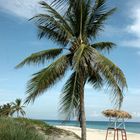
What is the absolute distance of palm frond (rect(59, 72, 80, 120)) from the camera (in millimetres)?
14094

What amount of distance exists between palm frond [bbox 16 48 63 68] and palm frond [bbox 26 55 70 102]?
0.67 m

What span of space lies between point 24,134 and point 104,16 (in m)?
8.71

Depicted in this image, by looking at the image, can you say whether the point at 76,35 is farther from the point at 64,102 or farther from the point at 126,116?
the point at 126,116

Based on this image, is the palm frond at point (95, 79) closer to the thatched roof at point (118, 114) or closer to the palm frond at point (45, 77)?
the palm frond at point (45, 77)

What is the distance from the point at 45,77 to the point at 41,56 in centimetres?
144

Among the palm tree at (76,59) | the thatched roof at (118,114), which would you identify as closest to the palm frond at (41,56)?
the palm tree at (76,59)

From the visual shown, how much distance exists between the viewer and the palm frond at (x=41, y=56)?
15.6 metres

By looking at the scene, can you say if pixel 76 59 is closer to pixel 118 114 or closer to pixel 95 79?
pixel 95 79

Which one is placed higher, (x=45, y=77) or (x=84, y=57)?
(x=84, y=57)

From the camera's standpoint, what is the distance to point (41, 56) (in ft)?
51.5

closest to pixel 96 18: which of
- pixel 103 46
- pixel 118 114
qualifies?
pixel 103 46

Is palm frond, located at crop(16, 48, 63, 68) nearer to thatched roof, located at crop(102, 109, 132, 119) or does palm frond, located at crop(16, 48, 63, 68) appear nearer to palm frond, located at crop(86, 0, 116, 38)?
palm frond, located at crop(86, 0, 116, 38)

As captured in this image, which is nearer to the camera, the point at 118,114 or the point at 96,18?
the point at 96,18

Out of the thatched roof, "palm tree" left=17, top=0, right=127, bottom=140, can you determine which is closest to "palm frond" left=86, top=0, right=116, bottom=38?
"palm tree" left=17, top=0, right=127, bottom=140
